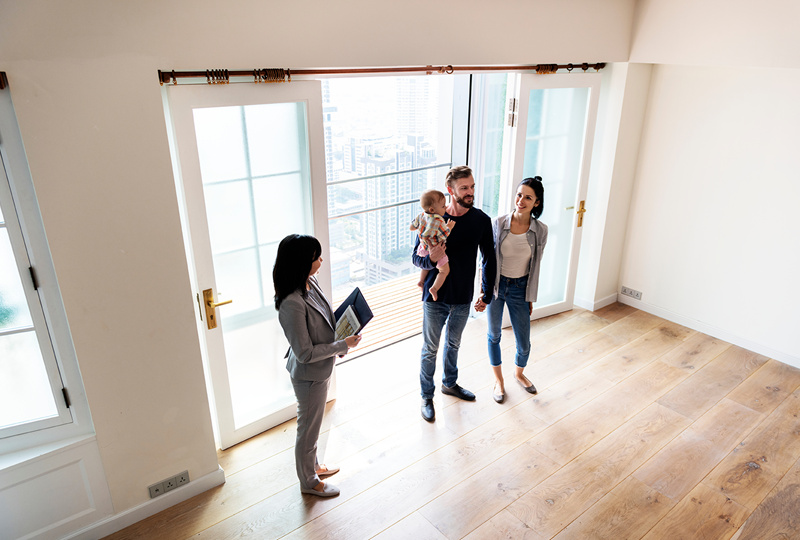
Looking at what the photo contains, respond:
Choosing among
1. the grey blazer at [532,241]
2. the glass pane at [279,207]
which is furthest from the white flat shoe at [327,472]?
the grey blazer at [532,241]

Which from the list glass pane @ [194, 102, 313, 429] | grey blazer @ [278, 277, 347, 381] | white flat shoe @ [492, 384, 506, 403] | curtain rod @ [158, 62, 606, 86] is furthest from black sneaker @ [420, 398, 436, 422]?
curtain rod @ [158, 62, 606, 86]

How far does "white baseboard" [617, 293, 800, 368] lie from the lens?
412cm

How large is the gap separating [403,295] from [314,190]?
2.45m

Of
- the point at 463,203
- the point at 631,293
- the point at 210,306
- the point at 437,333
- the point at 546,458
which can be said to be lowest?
the point at 546,458

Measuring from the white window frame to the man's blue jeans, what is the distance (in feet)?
6.05

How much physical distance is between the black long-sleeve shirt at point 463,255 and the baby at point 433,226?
44mm

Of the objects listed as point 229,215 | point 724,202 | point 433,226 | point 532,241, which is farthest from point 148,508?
point 724,202

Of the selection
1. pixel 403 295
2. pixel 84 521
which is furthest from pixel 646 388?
pixel 84 521

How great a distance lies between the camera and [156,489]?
107 inches

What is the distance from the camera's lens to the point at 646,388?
3.80 meters

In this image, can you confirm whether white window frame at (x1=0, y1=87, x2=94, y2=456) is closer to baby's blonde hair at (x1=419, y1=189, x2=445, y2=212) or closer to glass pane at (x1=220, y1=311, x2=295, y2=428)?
glass pane at (x1=220, y1=311, x2=295, y2=428)

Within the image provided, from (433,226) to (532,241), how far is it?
76cm

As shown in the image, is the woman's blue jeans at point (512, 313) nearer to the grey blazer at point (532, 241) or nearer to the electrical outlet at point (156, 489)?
the grey blazer at point (532, 241)

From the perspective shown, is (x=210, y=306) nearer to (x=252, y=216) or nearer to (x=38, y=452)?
(x=252, y=216)
